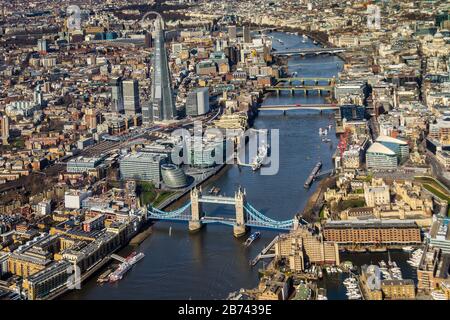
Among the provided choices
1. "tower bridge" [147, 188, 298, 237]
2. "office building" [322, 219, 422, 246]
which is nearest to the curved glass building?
"tower bridge" [147, 188, 298, 237]

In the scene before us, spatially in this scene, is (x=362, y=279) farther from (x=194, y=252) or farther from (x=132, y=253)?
(x=132, y=253)

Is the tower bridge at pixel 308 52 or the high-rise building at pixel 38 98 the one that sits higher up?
the tower bridge at pixel 308 52

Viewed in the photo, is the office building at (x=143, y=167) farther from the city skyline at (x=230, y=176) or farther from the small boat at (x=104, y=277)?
the small boat at (x=104, y=277)

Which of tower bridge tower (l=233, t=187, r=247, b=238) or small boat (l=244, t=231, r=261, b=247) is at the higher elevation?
tower bridge tower (l=233, t=187, r=247, b=238)

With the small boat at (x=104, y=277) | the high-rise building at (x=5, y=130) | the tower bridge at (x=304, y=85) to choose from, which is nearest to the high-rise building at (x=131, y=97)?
the high-rise building at (x=5, y=130)

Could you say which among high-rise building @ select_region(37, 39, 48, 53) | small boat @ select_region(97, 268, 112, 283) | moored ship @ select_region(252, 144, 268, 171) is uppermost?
high-rise building @ select_region(37, 39, 48, 53)

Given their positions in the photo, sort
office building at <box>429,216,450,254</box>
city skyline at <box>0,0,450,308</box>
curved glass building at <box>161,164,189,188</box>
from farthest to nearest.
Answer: curved glass building at <box>161,164,189,188</box>, office building at <box>429,216,450,254</box>, city skyline at <box>0,0,450,308</box>

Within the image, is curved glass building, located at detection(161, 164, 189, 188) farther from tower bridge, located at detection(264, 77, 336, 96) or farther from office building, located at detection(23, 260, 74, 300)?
tower bridge, located at detection(264, 77, 336, 96)
